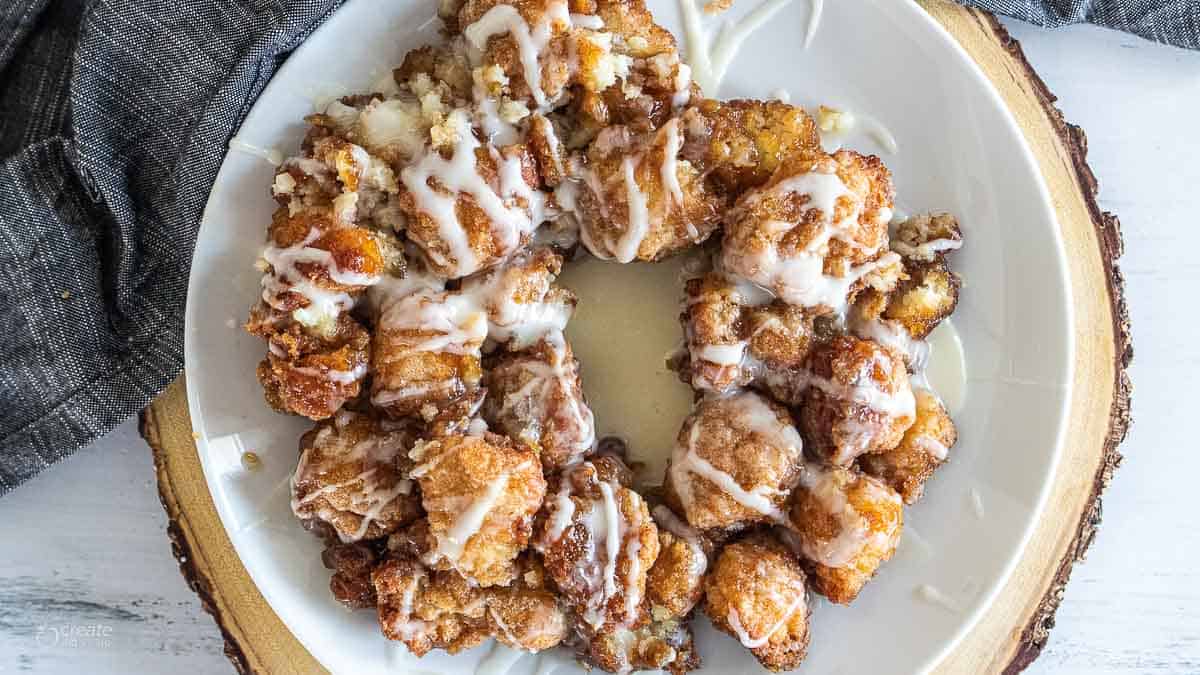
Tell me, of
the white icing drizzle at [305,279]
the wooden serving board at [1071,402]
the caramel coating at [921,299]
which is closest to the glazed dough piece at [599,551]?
the white icing drizzle at [305,279]

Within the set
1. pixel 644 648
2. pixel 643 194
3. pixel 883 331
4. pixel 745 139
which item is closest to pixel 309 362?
pixel 643 194

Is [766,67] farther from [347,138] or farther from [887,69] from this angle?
[347,138]

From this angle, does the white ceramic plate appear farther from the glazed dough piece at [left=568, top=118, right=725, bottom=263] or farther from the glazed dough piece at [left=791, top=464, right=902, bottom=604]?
the glazed dough piece at [left=568, top=118, right=725, bottom=263]

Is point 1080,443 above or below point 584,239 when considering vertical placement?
below

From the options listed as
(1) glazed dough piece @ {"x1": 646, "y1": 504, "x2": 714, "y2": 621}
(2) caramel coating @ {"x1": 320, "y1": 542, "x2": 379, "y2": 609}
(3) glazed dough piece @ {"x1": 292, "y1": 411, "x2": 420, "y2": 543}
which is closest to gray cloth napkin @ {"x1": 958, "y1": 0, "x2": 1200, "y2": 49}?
(1) glazed dough piece @ {"x1": 646, "y1": 504, "x2": 714, "y2": 621}

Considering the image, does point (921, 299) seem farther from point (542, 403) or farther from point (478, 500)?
point (478, 500)

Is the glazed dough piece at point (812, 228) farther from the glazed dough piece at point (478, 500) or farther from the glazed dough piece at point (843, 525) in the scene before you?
the glazed dough piece at point (478, 500)

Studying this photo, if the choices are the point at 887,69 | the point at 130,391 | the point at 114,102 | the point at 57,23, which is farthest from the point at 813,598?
the point at 57,23
